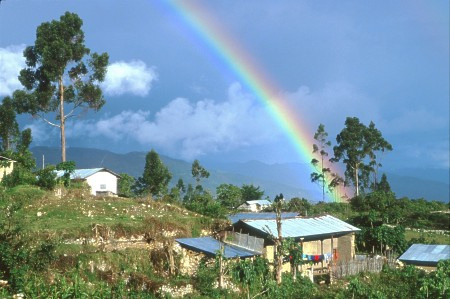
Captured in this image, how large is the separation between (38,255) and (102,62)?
23815mm

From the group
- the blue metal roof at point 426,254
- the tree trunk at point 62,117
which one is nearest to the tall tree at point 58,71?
the tree trunk at point 62,117

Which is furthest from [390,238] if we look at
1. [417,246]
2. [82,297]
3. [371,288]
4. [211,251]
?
[82,297]

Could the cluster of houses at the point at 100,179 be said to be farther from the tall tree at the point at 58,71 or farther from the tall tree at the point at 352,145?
the tall tree at the point at 352,145

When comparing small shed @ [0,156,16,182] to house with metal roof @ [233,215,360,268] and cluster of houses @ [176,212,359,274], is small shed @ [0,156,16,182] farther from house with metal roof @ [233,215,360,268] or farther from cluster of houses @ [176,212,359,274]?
house with metal roof @ [233,215,360,268]

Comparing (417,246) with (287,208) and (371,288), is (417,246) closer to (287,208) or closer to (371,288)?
(371,288)

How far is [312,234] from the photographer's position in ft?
75.4

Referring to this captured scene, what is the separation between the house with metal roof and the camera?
877 inches

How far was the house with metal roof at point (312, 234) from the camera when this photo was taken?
73.1 feet

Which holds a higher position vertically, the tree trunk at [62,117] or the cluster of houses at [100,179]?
the tree trunk at [62,117]

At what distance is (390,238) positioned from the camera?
28.2m

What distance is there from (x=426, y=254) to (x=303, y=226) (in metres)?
6.54

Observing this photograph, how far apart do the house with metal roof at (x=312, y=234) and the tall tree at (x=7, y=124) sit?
→ 3250cm

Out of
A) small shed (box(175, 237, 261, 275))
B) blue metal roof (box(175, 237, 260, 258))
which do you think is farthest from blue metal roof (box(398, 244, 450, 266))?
blue metal roof (box(175, 237, 260, 258))

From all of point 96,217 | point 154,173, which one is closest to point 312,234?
point 96,217
